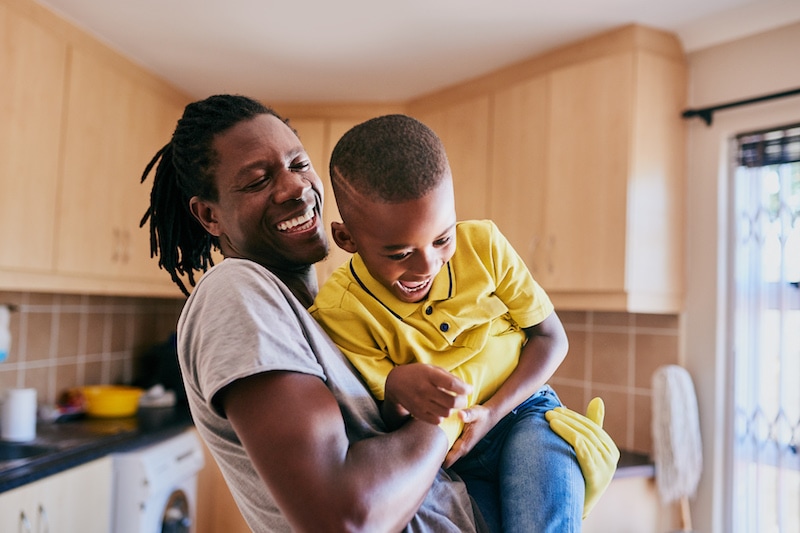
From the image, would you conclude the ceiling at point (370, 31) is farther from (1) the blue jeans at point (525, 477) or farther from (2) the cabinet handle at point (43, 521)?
(1) the blue jeans at point (525, 477)

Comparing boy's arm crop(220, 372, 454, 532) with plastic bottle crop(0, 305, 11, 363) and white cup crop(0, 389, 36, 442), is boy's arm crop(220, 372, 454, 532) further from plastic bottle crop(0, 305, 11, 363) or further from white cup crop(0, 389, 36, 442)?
plastic bottle crop(0, 305, 11, 363)

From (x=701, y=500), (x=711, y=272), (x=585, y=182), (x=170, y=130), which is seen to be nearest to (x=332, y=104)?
(x=170, y=130)

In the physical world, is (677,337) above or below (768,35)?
below

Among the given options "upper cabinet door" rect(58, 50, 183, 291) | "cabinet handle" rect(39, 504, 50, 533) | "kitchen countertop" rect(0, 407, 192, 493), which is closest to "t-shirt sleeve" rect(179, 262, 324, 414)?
"kitchen countertop" rect(0, 407, 192, 493)

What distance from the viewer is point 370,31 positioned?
2.71m

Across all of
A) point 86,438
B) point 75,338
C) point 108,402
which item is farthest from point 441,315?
point 75,338

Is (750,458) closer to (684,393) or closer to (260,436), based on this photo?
(684,393)

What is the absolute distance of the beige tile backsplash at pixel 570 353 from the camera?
280cm

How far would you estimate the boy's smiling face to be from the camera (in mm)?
860

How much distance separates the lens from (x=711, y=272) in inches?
104

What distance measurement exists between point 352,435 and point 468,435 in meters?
0.15

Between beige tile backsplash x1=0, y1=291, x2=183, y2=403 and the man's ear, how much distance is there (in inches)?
86.6

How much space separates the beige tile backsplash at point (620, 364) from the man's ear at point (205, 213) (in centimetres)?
→ 216

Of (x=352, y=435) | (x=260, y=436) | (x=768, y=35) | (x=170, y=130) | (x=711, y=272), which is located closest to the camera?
(x=260, y=436)
